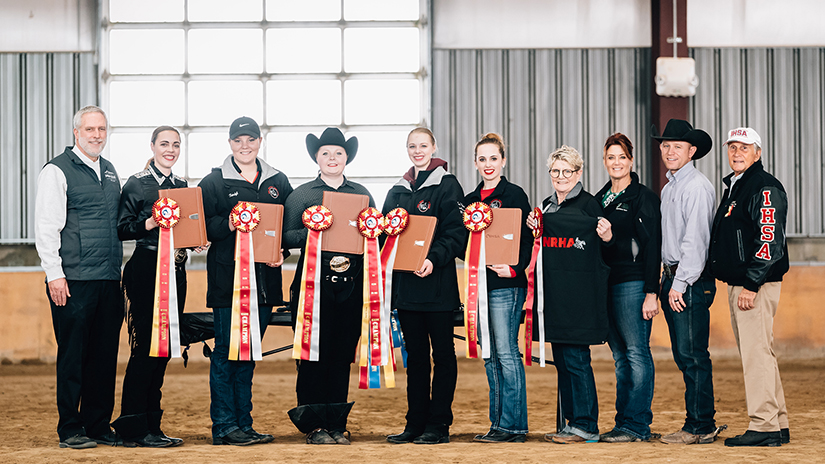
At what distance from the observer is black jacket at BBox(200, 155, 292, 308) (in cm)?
375

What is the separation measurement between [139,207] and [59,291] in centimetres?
55

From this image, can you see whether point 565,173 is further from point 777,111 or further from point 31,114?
point 31,114

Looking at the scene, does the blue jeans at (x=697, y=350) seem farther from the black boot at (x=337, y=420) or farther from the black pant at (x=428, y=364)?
the black boot at (x=337, y=420)

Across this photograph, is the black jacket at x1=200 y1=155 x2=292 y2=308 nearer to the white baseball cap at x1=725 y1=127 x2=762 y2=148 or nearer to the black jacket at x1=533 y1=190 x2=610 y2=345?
the black jacket at x1=533 y1=190 x2=610 y2=345

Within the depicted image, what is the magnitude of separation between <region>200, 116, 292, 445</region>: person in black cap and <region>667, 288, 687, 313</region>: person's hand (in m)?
1.96

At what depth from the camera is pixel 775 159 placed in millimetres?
8312

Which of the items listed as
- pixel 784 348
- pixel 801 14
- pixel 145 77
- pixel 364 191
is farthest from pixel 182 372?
pixel 801 14

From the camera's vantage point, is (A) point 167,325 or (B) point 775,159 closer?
(A) point 167,325

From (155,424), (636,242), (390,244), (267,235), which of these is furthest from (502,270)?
(155,424)

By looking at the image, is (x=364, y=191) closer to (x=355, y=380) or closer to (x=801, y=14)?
(x=355, y=380)

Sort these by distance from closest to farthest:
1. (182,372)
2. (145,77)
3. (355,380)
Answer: (355,380) → (182,372) → (145,77)

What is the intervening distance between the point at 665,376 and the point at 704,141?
11.9ft

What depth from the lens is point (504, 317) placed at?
3770 mm

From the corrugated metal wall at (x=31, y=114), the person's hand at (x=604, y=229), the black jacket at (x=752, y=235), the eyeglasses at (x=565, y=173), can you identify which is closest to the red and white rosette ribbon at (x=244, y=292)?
the eyeglasses at (x=565, y=173)
